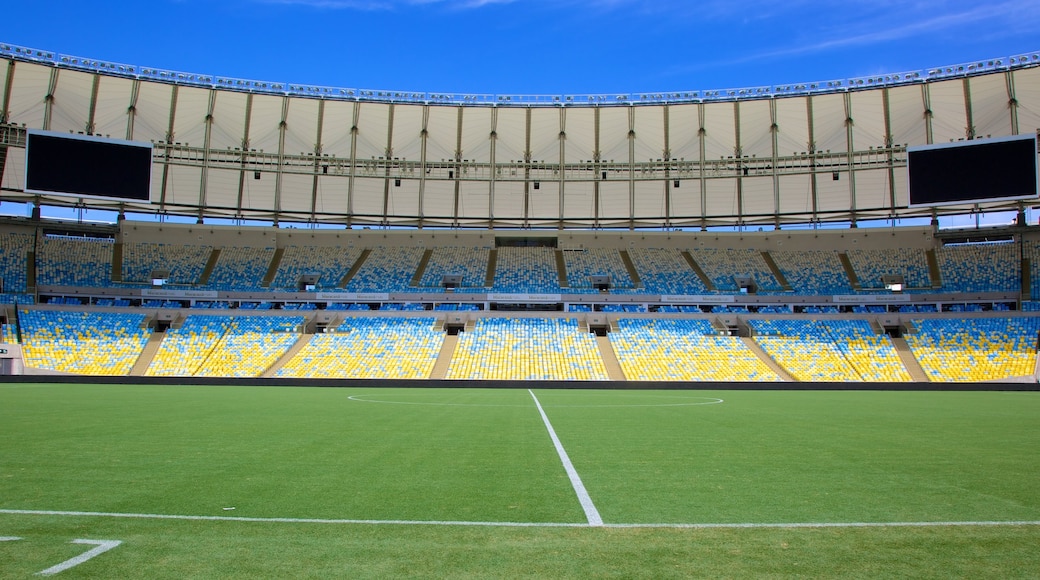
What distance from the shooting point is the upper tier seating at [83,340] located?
3897cm

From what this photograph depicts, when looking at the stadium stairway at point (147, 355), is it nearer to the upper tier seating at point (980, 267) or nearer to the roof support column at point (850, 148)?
the roof support column at point (850, 148)

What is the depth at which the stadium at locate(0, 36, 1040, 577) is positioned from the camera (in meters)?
27.3

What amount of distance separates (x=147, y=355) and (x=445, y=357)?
16774mm

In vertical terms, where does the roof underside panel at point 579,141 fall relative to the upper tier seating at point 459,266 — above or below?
above

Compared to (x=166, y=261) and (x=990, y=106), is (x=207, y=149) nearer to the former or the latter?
(x=166, y=261)

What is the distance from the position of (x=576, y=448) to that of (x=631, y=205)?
43.2 meters

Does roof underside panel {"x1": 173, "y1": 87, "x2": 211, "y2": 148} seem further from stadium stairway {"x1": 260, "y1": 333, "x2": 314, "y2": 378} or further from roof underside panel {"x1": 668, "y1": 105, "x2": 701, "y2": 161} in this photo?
roof underside panel {"x1": 668, "y1": 105, "x2": 701, "y2": 161}

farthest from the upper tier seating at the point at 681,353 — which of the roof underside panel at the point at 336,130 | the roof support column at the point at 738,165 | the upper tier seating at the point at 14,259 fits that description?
the upper tier seating at the point at 14,259

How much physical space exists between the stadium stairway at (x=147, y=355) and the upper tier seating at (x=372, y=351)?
747 cm

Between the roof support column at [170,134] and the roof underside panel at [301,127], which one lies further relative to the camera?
the roof underside panel at [301,127]

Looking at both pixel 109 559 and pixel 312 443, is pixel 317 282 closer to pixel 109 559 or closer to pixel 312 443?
pixel 312 443

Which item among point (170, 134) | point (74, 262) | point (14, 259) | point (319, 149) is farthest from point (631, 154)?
point (14, 259)

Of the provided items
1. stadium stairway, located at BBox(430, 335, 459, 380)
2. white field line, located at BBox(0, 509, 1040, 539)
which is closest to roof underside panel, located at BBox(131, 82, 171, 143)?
stadium stairway, located at BBox(430, 335, 459, 380)

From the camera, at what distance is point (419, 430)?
13.9 m
